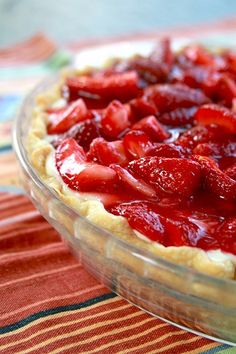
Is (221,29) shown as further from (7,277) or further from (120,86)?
(7,277)

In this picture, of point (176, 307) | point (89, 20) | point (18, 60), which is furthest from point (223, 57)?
point (89, 20)

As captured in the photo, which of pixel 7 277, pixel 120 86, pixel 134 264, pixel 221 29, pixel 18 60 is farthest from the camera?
pixel 221 29

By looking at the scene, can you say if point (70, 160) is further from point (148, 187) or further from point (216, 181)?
point (216, 181)

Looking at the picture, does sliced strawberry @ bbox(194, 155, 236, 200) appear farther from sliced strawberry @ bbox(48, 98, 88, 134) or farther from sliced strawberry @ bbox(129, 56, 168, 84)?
sliced strawberry @ bbox(129, 56, 168, 84)

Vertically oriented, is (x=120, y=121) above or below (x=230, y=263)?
above

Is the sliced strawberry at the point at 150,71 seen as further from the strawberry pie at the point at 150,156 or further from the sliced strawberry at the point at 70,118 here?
the sliced strawberry at the point at 70,118

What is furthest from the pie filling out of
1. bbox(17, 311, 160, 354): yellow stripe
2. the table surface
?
the table surface

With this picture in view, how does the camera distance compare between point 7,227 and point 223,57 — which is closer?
point 7,227

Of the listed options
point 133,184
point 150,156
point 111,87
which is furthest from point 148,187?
point 111,87
